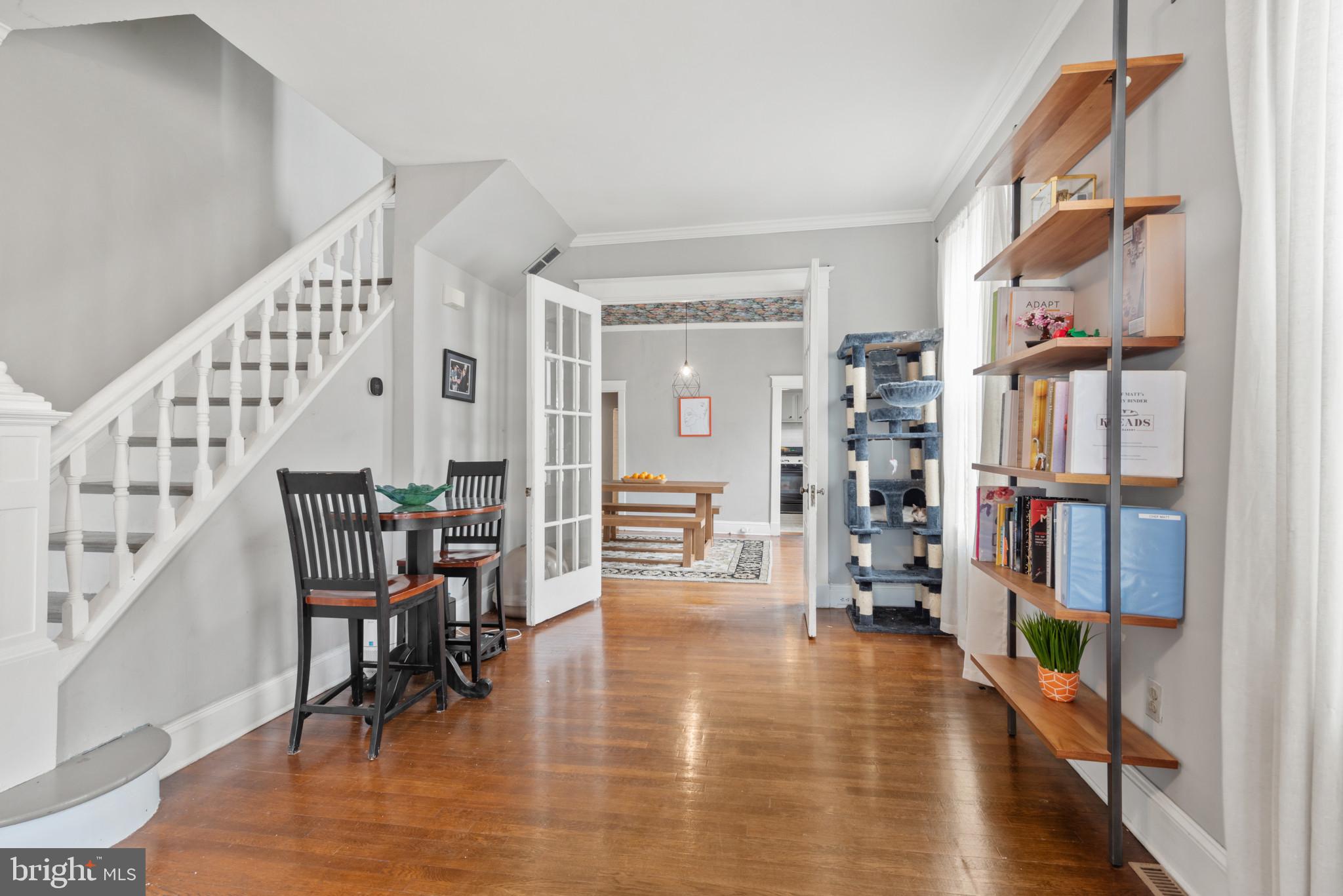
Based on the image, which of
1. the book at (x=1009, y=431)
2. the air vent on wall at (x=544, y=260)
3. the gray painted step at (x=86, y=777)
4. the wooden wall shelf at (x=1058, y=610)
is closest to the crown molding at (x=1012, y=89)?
the book at (x=1009, y=431)

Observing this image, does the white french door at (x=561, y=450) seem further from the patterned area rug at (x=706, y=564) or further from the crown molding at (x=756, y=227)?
the patterned area rug at (x=706, y=564)

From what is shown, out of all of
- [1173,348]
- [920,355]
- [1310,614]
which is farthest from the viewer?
[920,355]

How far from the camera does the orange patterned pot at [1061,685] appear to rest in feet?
6.59

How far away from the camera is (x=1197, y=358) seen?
5.36ft

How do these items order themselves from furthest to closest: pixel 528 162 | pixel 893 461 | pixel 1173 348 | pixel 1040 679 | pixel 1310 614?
pixel 893 461 < pixel 528 162 < pixel 1040 679 < pixel 1173 348 < pixel 1310 614

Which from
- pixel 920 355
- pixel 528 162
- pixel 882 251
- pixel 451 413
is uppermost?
pixel 528 162

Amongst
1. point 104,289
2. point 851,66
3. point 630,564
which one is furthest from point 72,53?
point 630,564

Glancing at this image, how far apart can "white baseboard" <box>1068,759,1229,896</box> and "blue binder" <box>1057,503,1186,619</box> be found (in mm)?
533

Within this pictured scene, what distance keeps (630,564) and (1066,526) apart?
4.59 metres

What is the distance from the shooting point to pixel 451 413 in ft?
13.3

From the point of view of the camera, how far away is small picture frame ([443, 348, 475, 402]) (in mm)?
3896

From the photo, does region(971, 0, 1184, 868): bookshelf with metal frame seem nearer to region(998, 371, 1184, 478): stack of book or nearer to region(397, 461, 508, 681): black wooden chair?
region(998, 371, 1184, 478): stack of book

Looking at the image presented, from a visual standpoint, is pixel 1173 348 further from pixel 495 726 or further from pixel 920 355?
pixel 495 726

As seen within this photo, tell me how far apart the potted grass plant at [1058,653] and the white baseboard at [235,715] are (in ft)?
9.63
